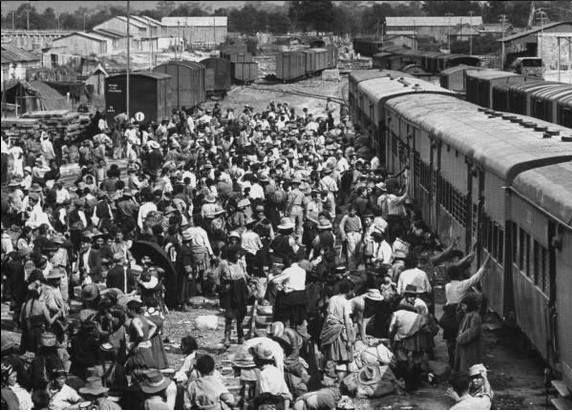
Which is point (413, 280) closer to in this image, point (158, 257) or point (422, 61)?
point (158, 257)

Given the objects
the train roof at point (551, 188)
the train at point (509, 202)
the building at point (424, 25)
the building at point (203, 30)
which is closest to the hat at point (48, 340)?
the train at point (509, 202)

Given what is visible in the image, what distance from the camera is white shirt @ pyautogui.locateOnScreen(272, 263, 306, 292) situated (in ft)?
46.1

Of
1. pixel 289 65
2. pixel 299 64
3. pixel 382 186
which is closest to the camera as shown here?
pixel 382 186

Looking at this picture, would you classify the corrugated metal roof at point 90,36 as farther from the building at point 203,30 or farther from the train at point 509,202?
the train at point 509,202

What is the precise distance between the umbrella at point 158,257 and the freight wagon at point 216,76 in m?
46.4

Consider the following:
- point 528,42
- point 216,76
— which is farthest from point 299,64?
point 528,42

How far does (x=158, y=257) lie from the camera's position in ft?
56.1

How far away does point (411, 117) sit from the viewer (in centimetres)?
2433

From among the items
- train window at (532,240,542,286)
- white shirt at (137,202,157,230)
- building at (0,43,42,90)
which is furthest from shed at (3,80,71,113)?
train window at (532,240,542,286)

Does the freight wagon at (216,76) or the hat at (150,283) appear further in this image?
the freight wagon at (216,76)

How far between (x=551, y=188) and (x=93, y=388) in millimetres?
4541

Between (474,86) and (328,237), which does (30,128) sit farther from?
(328,237)

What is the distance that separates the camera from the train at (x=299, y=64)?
73562 mm

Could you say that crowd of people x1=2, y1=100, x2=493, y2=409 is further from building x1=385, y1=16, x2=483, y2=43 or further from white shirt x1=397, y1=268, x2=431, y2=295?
building x1=385, y1=16, x2=483, y2=43
